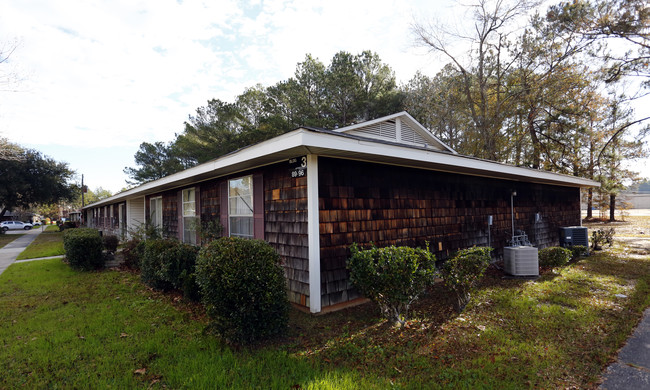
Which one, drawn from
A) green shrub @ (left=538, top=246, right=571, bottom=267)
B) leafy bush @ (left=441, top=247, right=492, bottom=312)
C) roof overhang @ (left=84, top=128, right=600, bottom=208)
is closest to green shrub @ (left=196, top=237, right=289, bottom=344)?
roof overhang @ (left=84, top=128, right=600, bottom=208)

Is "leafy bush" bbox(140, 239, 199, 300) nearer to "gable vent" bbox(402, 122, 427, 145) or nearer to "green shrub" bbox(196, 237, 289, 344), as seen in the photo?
"green shrub" bbox(196, 237, 289, 344)

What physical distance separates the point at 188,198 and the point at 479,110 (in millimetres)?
15933

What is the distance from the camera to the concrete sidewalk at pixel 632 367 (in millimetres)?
2533

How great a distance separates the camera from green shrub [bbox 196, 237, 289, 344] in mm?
3084

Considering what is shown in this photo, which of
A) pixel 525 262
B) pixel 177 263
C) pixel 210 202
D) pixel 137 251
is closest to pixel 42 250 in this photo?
pixel 137 251

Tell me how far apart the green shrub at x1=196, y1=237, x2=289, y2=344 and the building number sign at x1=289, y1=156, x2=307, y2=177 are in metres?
1.35

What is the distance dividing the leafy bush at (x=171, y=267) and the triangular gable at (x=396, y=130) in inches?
A: 178

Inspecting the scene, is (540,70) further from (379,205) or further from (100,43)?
(100,43)

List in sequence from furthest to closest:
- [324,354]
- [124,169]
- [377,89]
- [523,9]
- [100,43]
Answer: [124,169], [377,89], [523,9], [100,43], [324,354]

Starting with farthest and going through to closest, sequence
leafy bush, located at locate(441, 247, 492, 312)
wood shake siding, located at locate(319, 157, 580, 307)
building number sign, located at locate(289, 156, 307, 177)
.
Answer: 1. wood shake siding, located at locate(319, 157, 580, 307)
2. building number sign, located at locate(289, 156, 307, 177)
3. leafy bush, located at locate(441, 247, 492, 312)

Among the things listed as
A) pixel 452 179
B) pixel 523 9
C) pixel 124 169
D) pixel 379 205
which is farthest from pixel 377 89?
pixel 124 169

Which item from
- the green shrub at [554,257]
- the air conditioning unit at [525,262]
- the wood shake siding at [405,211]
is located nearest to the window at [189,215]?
the wood shake siding at [405,211]

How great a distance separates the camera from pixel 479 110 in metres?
17.2

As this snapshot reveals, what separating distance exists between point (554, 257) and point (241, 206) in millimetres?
6567
